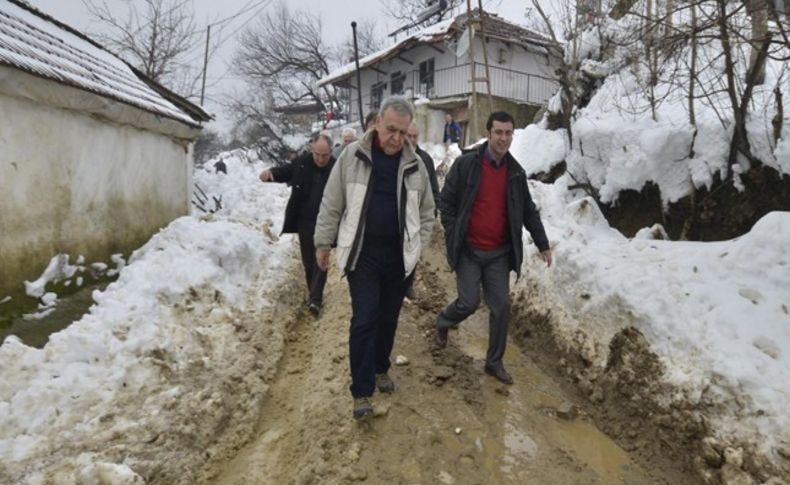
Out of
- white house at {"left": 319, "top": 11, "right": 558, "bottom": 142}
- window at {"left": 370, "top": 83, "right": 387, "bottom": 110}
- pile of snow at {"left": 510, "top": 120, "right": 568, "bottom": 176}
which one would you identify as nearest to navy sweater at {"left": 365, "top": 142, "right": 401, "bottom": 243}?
pile of snow at {"left": 510, "top": 120, "right": 568, "bottom": 176}

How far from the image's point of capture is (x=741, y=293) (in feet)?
13.1

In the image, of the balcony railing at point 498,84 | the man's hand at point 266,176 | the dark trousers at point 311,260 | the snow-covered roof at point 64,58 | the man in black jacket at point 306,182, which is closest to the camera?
the snow-covered roof at point 64,58

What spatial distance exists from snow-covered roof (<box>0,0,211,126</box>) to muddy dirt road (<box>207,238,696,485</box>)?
12.3 feet

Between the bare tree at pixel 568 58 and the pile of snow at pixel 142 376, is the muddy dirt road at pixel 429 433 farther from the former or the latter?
the bare tree at pixel 568 58

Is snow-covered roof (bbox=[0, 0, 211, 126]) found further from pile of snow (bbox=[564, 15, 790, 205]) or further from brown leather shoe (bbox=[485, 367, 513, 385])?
pile of snow (bbox=[564, 15, 790, 205])

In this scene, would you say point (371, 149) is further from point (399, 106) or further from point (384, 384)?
point (384, 384)

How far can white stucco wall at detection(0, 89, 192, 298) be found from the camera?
4574mm

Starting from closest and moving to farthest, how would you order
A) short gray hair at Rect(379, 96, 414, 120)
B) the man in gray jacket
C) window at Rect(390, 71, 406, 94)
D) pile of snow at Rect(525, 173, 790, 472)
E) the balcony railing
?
pile of snow at Rect(525, 173, 790, 472) < short gray hair at Rect(379, 96, 414, 120) < the man in gray jacket < the balcony railing < window at Rect(390, 71, 406, 94)

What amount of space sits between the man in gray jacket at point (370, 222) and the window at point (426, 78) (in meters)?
24.8

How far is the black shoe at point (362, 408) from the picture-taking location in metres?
3.55

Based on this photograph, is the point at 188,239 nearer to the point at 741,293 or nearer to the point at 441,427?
the point at 441,427

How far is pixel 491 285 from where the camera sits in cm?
436

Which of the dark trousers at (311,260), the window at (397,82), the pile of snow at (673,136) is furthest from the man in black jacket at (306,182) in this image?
the window at (397,82)

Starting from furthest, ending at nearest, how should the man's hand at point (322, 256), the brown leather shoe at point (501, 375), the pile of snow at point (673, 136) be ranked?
the pile of snow at point (673, 136)
the brown leather shoe at point (501, 375)
the man's hand at point (322, 256)
